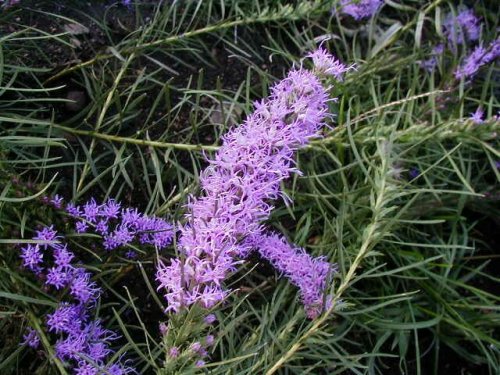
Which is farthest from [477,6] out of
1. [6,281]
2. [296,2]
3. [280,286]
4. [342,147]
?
[6,281]

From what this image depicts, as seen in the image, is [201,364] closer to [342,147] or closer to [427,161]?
[342,147]

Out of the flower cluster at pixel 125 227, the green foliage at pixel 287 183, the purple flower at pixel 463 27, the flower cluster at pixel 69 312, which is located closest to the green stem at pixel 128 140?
the green foliage at pixel 287 183

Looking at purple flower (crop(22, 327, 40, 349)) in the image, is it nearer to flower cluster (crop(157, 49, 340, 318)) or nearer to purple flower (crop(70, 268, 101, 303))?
purple flower (crop(70, 268, 101, 303))

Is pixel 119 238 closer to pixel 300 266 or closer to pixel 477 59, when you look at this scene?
pixel 300 266

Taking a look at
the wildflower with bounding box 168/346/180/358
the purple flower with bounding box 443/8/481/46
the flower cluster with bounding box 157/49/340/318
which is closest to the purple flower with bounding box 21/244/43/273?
the flower cluster with bounding box 157/49/340/318

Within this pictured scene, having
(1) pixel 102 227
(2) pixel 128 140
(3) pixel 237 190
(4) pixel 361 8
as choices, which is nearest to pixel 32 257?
(1) pixel 102 227

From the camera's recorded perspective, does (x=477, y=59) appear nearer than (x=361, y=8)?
Yes
